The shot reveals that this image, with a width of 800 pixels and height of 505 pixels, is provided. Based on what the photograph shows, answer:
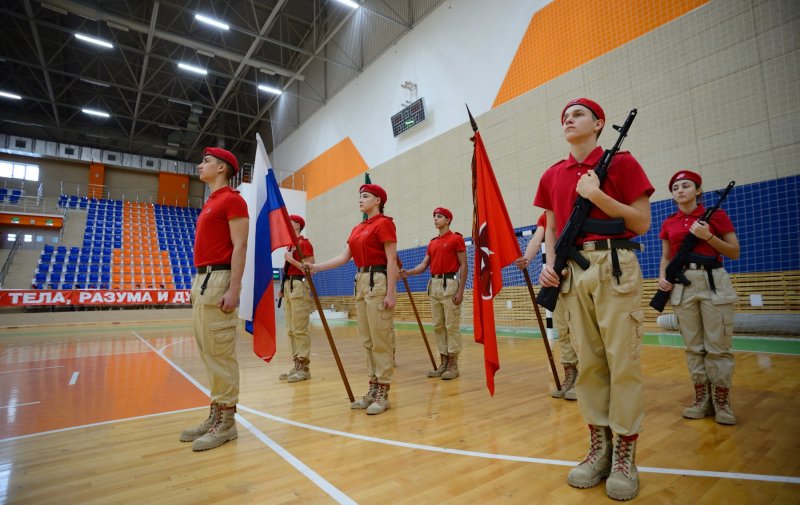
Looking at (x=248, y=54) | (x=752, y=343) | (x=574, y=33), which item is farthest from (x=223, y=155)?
(x=248, y=54)

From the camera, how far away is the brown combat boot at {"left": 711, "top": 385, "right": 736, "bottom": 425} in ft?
7.86

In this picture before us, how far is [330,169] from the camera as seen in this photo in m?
15.5

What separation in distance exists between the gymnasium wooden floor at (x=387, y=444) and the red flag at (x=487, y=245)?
2.34ft

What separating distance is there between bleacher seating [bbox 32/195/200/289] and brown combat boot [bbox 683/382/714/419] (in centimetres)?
1736

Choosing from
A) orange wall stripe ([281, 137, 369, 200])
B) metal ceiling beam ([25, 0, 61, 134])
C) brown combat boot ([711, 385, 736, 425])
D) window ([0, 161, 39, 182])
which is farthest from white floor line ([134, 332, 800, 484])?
window ([0, 161, 39, 182])

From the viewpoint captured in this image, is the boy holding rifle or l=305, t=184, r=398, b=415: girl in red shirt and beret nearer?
the boy holding rifle

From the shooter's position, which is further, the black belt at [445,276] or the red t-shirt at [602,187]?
the black belt at [445,276]

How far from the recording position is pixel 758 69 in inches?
219

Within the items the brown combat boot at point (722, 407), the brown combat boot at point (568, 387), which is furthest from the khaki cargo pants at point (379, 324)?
the brown combat boot at point (722, 407)

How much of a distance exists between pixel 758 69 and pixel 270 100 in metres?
18.7

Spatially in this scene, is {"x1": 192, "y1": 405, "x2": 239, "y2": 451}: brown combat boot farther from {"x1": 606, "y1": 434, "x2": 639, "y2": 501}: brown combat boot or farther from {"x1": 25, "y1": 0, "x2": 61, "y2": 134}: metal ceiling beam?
{"x1": 25, "y1": 0, "x2": 61, "y2": 134}: metal ceiling beam

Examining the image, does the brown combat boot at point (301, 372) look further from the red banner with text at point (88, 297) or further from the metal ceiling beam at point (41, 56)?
the metal ceiling beam at point (41, 56)

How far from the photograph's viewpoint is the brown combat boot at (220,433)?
2322mm

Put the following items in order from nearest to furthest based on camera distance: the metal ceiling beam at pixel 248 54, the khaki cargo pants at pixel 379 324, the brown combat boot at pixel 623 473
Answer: the brown combat boot at pixel 623 473, the khaki cargo pants at pixel 379 324, the metal ceiling beam at pixel 248 54
